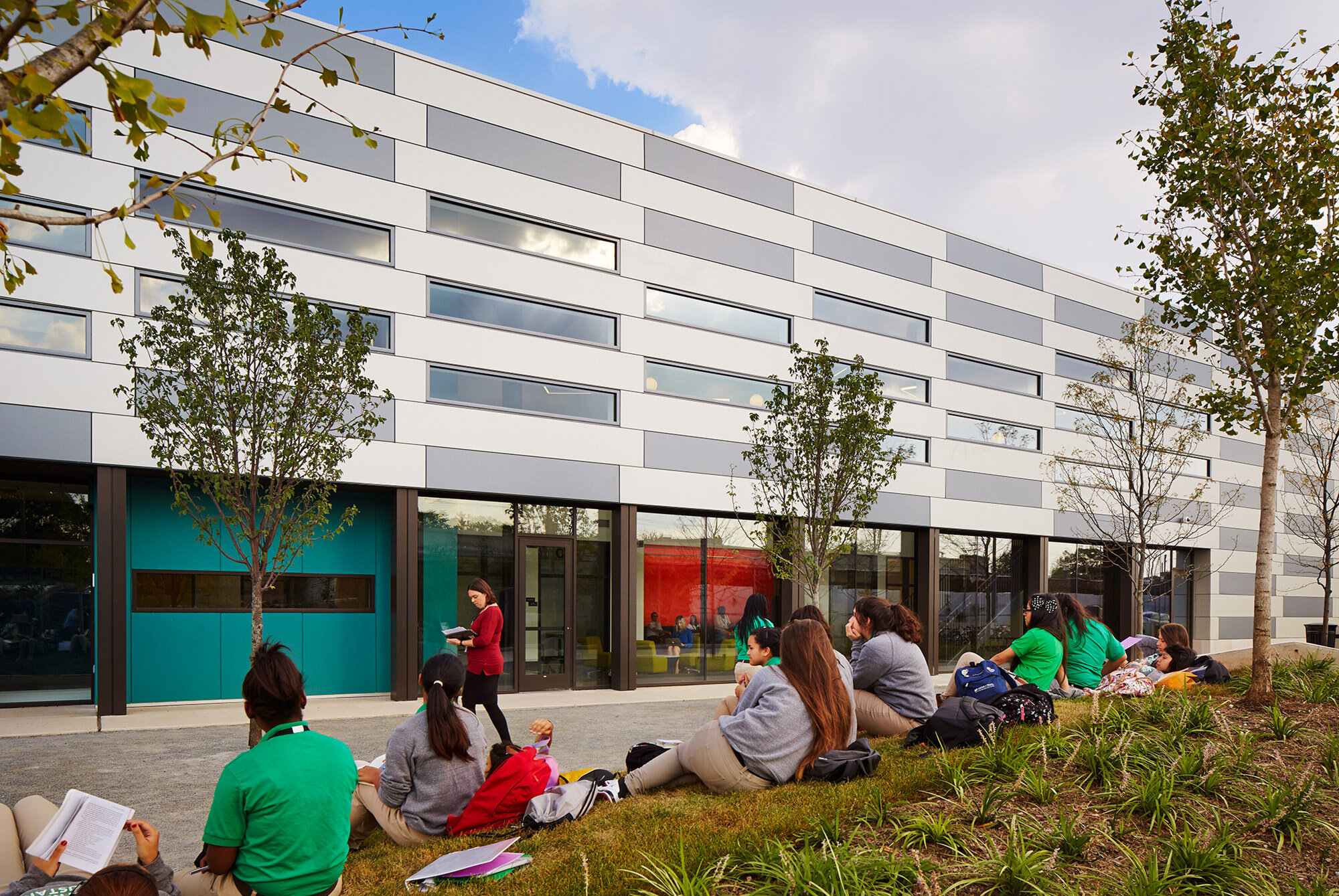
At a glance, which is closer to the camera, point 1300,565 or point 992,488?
point 992,488

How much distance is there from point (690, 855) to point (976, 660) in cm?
460

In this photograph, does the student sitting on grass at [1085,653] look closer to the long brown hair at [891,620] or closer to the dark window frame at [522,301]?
the long brown hair at [891,620]

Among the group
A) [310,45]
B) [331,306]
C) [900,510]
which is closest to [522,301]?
[331,306]

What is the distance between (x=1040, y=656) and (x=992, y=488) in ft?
51.0

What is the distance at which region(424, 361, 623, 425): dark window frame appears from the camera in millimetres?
15531

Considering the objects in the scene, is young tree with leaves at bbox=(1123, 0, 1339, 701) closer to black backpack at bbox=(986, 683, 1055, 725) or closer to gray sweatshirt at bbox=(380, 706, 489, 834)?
black backpack at bbox=(986, 683, 1055, 725)

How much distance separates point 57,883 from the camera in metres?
3.65

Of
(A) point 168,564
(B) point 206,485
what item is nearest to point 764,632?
(B) point 206,485

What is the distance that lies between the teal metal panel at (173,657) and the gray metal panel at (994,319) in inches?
728

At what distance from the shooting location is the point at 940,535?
22578 millimetres

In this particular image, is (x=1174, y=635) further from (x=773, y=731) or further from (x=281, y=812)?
(x=281, y=812)

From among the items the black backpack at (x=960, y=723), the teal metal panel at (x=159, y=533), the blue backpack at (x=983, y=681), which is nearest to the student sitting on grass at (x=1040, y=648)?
the blue backpack at (x=983, y=681)

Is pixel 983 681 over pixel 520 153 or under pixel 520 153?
under

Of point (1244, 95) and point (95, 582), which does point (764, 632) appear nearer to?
point (1244, 95)
